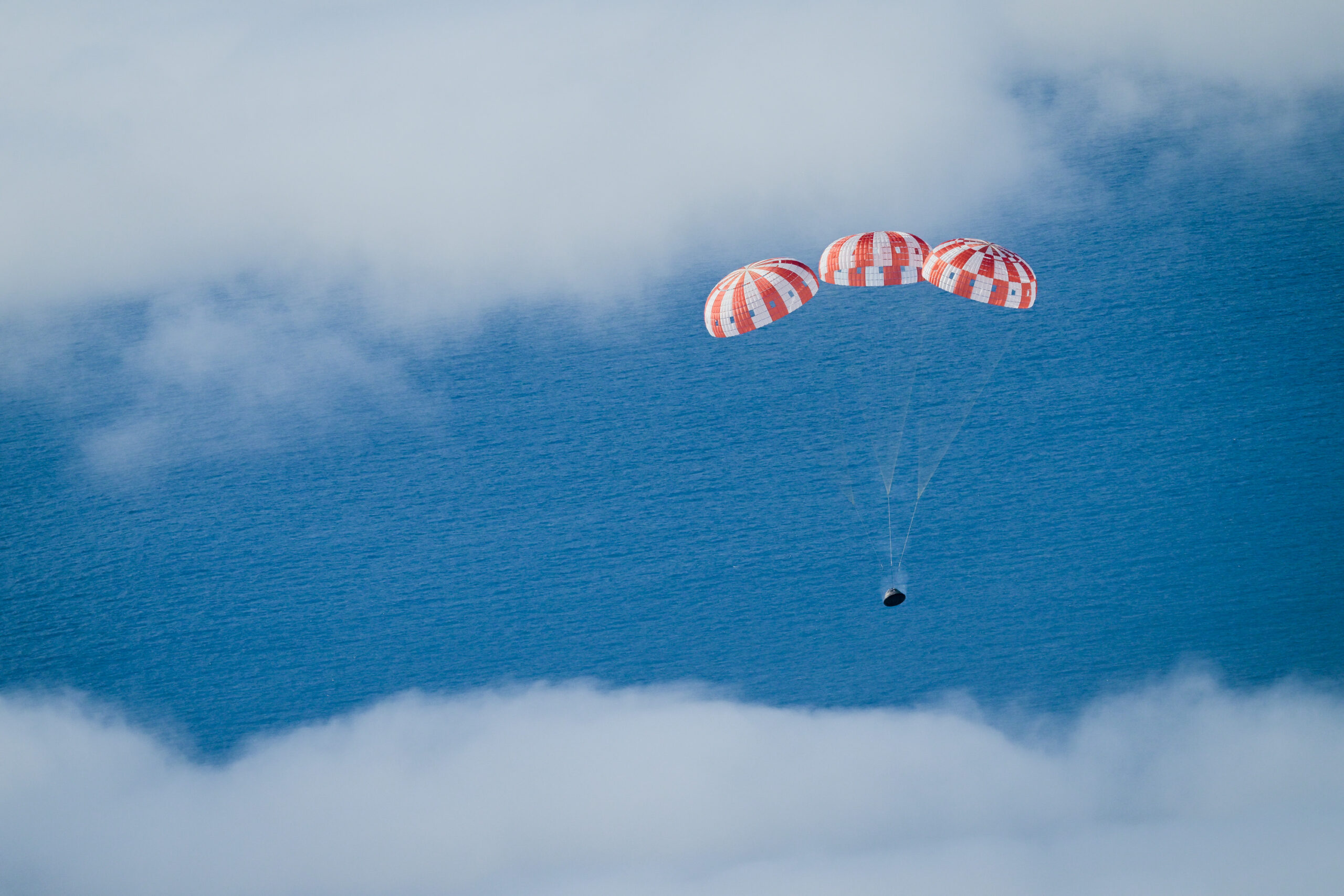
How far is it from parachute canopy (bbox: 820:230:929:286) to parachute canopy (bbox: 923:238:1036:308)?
385mm

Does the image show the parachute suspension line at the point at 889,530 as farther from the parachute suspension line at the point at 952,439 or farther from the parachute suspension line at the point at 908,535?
the parachute suspension line at the point at 908,535

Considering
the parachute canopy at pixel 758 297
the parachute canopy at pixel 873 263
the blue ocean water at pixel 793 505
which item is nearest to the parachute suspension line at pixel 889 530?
the blue ocean water at pixel 793 505

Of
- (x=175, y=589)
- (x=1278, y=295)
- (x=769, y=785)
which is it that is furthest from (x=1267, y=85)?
(x=175, y=589)

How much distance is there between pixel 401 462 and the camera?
24.6 meters

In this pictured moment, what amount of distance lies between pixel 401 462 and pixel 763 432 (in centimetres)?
828

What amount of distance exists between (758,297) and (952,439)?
291 inches

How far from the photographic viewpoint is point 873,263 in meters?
17.8

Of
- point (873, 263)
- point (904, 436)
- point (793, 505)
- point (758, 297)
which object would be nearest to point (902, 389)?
point (904, 436)

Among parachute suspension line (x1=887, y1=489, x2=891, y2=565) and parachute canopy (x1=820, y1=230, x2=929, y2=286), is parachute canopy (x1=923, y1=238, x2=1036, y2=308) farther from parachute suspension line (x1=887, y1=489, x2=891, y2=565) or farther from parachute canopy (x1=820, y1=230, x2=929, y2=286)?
parachute suspension line (x1=887, y1=489, x2=891, y2=565)

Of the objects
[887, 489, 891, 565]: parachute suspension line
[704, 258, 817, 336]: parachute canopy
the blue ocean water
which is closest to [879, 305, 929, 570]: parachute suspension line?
[887, 489, 891, 565]: parachute suspension line

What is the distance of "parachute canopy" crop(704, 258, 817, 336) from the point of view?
58.2 ft

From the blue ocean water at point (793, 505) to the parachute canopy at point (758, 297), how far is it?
228 inches

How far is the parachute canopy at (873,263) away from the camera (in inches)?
701

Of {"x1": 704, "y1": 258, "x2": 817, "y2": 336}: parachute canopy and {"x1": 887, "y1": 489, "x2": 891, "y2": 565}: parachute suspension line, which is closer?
{"x1": 704, "y1": 258, "x2": 817, "y2": 336}: parachute canopy
